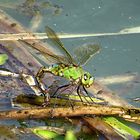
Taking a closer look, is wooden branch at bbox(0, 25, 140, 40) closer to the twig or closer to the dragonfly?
the twig

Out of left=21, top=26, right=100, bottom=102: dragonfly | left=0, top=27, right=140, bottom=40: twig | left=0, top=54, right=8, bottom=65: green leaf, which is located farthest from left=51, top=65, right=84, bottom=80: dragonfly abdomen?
left=0, top=27, right=140, bottom=40: twig

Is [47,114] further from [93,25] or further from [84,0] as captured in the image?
[84,0]

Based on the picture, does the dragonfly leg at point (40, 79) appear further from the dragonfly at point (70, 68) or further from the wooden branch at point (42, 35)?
the wooden branch at point (42, 35)

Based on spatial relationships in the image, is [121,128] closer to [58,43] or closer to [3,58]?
[58,43]

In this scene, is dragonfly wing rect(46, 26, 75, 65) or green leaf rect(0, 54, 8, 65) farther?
green leaf rect(0, 54, 8, 65)

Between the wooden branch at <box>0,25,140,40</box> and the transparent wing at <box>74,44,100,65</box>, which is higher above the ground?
A: the wooden branch at <box>0,25,140,40</box>

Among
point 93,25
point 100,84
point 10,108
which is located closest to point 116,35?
point 93,25

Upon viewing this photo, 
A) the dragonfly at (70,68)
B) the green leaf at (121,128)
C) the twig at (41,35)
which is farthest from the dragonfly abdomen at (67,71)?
the twig at (41,35)

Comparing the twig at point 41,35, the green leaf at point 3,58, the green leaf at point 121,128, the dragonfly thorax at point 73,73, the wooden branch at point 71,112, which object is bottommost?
the green leaf at point 121,128

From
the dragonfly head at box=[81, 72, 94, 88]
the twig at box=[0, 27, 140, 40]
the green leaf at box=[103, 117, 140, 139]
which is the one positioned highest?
the twig at box=[0, 27, 140, 40]

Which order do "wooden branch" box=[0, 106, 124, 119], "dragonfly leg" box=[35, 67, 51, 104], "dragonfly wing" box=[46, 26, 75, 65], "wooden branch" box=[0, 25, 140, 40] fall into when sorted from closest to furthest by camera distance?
"wooden branch" box=[0, 106, 124, 119] < "dragonfly leg" box=[35, 67, 51, 104] < "dragonfly wing" box=[46, 26, 75, 65] < "wooden branch" box=[0, 25, 140, 40]
